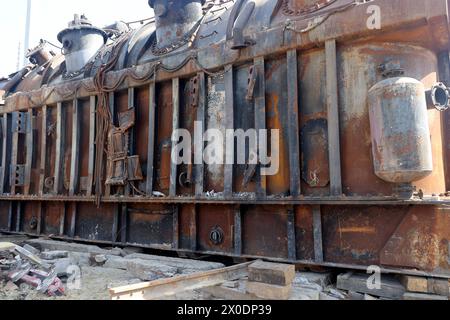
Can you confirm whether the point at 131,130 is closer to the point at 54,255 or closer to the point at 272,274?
the point at 54,255

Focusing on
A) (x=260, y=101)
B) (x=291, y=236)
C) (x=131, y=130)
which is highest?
(x=260, y=101)

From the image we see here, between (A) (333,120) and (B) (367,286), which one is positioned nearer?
(B) (367,286)

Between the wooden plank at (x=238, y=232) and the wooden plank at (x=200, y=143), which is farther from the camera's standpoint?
the wooden plank at (x=200, y=143)

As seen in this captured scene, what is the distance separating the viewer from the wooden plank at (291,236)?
4.14 meters

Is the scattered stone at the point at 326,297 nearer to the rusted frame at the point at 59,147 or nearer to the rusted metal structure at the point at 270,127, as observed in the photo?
the rusted metal structure at the point at 270,127

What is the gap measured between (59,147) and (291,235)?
4.81m

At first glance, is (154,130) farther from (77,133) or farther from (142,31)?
(142,31)

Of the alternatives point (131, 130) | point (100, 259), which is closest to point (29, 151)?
point (131, 130)

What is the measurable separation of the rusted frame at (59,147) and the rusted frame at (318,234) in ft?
15.8

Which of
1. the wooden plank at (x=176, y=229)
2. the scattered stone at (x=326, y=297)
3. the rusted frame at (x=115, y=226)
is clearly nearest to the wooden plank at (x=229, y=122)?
the wooden plank at (x=176, y=229)

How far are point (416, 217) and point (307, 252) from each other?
1.22m

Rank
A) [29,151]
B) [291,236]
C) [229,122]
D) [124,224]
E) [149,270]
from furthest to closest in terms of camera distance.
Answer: [29,151] < [124,224] < [229,122] < [149,270] < [291,236]

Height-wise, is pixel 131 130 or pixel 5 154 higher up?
pixel 131 130

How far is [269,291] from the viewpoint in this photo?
3238 millimetres
